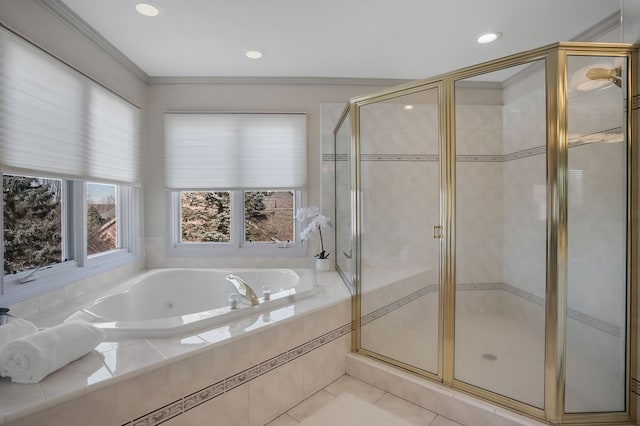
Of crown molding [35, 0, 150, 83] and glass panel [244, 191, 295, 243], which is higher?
crown molding [35, 0, 150, 83]

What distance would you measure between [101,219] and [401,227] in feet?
7.84

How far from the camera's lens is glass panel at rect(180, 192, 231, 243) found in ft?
9.80

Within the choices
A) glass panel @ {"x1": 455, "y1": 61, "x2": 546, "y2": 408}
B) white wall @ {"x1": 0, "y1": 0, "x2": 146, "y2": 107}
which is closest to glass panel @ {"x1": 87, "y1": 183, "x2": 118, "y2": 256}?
white wall @ {"x1": 0, "y1": 0, "x2": 146, "y2": 107}

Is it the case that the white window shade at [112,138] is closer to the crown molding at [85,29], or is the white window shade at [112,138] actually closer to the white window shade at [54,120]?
the white window shade at [54,120]

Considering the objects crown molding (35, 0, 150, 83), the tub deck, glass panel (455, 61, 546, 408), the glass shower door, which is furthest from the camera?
the glass shower door

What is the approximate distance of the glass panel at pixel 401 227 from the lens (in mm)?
1778

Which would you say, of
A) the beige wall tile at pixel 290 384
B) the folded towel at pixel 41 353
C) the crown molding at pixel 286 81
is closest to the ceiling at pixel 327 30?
the crown molding at pixel 286 81

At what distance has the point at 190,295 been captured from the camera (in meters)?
2.59

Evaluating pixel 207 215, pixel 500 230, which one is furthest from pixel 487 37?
pixel 207 215

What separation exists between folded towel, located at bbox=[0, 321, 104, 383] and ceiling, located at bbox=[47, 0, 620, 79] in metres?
1.84

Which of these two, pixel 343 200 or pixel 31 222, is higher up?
pixel 343 200

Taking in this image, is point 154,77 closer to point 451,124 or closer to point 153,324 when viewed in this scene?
point 153,324

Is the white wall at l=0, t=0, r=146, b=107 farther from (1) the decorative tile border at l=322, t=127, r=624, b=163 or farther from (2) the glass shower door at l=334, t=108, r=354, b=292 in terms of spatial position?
(1) the decorative tile border at l=322, t=127, r=624, b=163

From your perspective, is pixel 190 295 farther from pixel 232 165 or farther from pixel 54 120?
pixel 54 120
